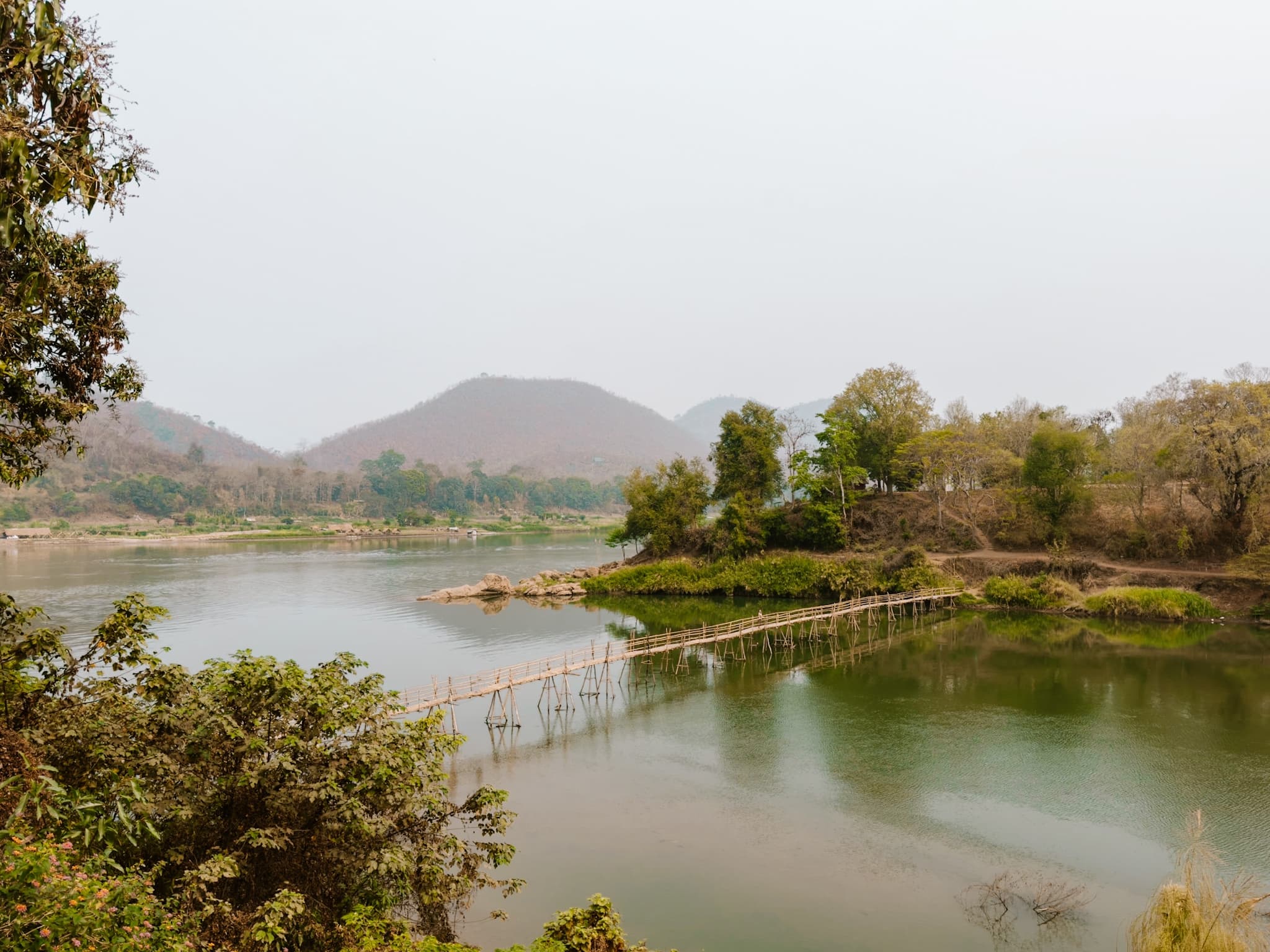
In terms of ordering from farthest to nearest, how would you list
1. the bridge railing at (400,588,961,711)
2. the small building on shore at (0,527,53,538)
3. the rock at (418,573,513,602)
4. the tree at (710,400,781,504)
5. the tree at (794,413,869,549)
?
the small building on shore at (0,527,53,538), the tree at (710,400,781,504), the tree at (794,413,869,549), the rock at (418,573,513,602), the bridge railing at (400,588,961,711)

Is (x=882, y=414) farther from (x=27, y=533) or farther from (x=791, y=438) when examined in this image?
(x=27, y=533)

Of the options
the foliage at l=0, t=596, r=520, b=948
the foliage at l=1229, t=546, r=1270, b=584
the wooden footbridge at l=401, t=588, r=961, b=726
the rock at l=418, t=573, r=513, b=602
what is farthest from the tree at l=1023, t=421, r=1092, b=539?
the foliage at l=0, t=596, r=520, b=948

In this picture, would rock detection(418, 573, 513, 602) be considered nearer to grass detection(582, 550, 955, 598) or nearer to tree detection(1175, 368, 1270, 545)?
grass detection(582, 550, 955, 598)

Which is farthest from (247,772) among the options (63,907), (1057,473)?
(1057,473)

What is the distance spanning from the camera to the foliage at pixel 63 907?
210 inches

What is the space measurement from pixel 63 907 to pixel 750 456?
4507 cm

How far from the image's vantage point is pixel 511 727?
2108 cm

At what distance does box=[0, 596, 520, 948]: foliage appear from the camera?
837cm

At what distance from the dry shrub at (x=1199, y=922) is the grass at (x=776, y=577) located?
30.5m

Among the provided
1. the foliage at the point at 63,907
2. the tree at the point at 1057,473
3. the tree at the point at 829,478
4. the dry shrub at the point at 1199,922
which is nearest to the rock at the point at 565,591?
the tree at the point at 829,478

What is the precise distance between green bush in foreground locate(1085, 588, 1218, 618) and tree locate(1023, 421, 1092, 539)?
6776 millimetres

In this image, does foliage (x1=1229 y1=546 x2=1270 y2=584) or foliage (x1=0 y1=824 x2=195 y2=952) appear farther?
foliage (x1=1229 y1=546 x2=1270 y2=584)

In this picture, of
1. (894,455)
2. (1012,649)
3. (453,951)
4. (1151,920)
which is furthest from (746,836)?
(894,455)

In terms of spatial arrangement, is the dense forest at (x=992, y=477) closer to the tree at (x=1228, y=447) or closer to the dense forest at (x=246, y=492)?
the tree at (x=1228, y=447)
